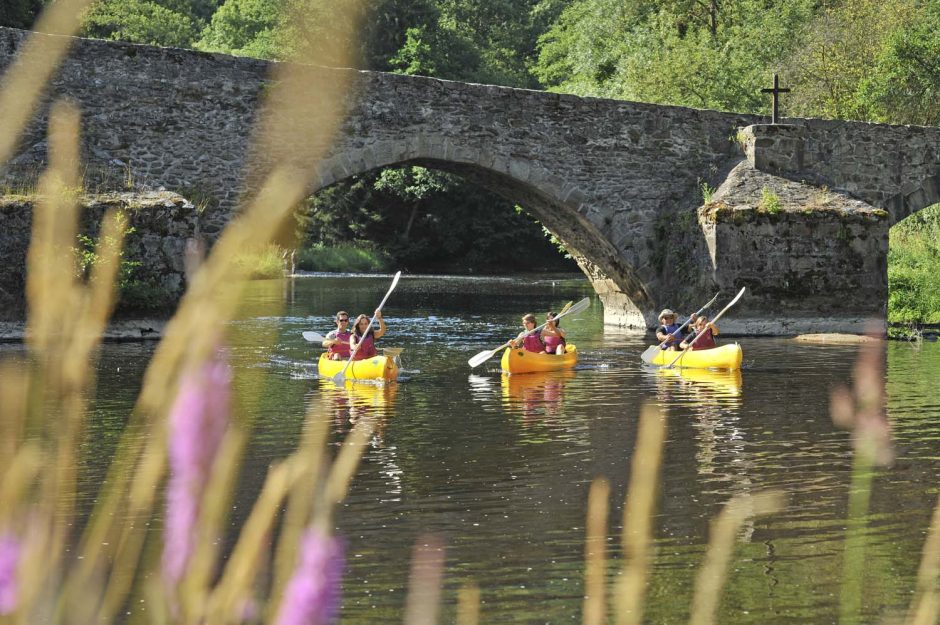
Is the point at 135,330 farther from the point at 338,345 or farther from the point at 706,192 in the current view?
the point at 706,192

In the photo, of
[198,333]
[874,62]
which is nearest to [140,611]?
[198,333]

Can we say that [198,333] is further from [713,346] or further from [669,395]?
[713,346]

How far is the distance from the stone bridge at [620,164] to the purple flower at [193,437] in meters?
15.1

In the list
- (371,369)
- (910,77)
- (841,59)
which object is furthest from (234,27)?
(371,369)

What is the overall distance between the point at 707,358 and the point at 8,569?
13397mm

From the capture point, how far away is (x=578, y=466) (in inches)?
325

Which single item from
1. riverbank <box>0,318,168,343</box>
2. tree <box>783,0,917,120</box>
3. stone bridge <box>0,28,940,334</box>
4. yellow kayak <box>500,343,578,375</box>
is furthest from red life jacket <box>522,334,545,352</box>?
tree <box>783,0,917,120</box>

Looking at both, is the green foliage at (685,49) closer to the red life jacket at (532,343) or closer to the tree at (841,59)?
the tree at (841,59)

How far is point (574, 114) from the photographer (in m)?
18.6

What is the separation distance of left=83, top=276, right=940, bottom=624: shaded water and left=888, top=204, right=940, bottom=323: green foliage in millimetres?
4260

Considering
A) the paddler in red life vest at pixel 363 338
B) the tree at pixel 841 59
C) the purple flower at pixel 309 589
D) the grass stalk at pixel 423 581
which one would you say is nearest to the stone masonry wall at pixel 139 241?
the paddler in red life vest at pixel 363 338

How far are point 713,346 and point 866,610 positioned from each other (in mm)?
10707

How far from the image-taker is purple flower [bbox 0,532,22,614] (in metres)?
1.45

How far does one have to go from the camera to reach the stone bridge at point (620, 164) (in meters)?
16.2
